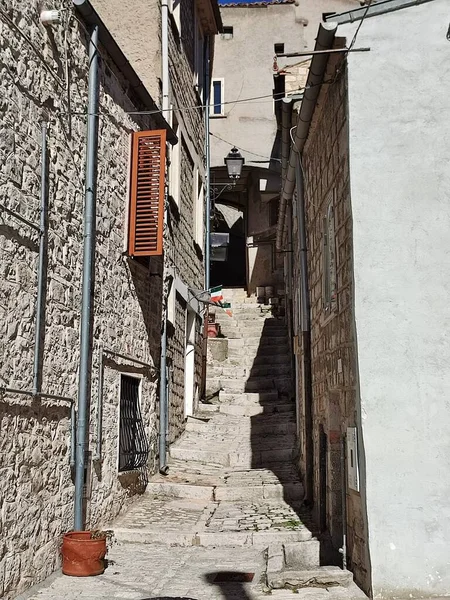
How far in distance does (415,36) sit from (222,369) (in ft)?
35.6

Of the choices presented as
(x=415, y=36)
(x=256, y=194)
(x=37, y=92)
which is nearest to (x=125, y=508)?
(x=37, y=92)

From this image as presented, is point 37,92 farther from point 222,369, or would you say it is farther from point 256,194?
point 256,194

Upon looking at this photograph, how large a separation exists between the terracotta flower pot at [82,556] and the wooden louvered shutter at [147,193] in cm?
358

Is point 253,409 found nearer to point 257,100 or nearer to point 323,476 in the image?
point 323,476

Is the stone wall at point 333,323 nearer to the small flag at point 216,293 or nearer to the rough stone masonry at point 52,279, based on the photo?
the rough stone masonry at point 52,279

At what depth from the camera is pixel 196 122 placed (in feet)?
48.0

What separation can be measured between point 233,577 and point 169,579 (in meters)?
0.54

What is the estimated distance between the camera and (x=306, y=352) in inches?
362

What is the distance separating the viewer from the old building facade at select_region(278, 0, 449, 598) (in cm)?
505

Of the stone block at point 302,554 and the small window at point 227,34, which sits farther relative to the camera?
the small window at point 227,34

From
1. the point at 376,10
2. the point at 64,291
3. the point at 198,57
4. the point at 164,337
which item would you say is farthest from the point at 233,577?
the point at 198,57

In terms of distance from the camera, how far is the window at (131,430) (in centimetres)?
827

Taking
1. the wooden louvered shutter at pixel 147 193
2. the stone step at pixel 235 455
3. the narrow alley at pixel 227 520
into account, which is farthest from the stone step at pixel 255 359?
the wooden louvered shutter at pixel 147 193

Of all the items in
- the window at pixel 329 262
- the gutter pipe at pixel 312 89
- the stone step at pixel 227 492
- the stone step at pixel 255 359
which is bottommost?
the stone step at pixel 227 492
